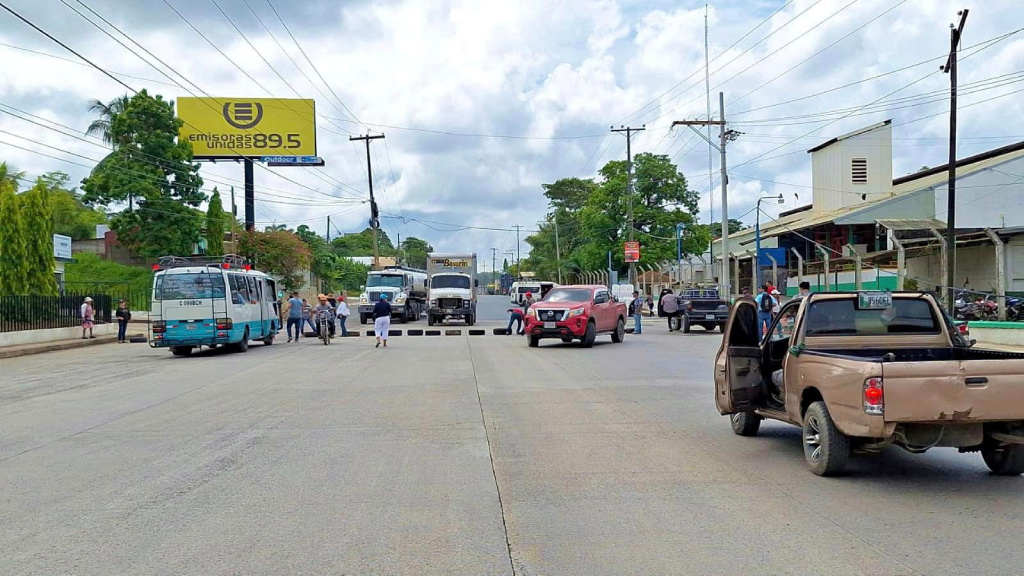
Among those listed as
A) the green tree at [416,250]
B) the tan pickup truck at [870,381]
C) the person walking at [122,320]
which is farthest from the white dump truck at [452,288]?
the green tree at [416,250]

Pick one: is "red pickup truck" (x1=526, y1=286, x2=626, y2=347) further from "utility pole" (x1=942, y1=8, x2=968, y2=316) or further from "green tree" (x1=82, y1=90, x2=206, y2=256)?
"green tree" (x1=82, y1=90, x2=206, y2=256)

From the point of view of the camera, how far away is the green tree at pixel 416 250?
518ft

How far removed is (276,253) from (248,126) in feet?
27.2

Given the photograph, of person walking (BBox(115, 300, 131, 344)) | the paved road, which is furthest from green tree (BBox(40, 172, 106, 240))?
the paved road

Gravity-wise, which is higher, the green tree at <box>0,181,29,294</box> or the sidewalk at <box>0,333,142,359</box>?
the green tree at <box>0,181,29,294</box>

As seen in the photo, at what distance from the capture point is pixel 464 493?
727cm

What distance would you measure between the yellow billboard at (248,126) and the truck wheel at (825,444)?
50758 mm

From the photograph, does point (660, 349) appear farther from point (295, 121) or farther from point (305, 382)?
point (295, 121)

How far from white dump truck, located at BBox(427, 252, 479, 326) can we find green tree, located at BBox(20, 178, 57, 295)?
16.2 m

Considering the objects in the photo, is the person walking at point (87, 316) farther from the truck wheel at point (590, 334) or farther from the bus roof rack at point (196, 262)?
the truck wheel at point (590, 334)

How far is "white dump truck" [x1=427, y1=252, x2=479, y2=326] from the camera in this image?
133 feet

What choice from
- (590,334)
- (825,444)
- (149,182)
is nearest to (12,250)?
(149,182)

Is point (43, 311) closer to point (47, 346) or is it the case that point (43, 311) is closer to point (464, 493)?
point (47, 346)

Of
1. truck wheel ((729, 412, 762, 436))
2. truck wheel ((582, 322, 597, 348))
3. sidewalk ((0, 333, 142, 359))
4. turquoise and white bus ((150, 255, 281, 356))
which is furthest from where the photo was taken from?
sidewalk ((0, 333, 142, 359))
